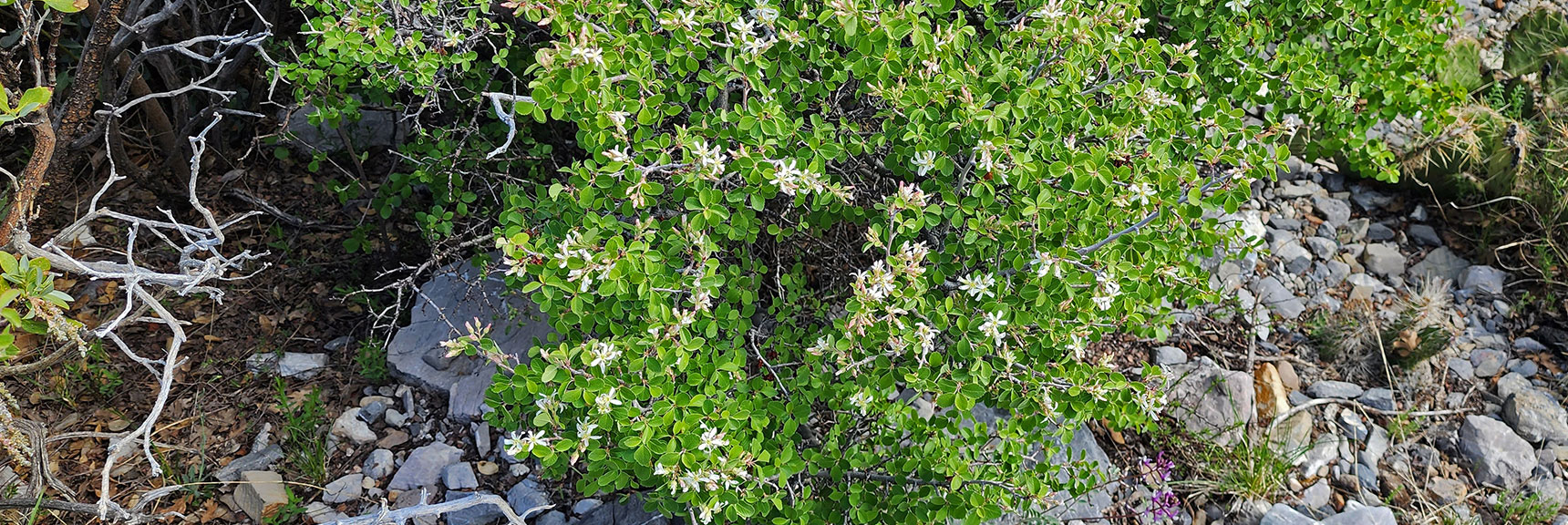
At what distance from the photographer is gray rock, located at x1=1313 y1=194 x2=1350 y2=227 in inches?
158

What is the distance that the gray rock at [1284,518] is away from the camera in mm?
2840

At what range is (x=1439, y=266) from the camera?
3867mm

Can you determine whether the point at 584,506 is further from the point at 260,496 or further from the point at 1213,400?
the point at 1213,400

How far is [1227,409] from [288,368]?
308 cm

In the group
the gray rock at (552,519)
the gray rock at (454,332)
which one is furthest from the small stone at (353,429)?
the gray rock at (552,519)

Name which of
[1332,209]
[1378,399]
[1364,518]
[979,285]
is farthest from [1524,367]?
[979,285]

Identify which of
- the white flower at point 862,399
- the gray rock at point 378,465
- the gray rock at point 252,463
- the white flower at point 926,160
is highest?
the white flower at point 926,160

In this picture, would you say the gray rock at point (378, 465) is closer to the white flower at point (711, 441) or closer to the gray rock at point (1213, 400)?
the white flower at point (711, 441)

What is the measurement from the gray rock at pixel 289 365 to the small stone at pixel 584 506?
3.34ft

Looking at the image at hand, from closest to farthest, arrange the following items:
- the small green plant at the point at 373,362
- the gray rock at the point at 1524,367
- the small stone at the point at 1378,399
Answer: the small green plant at the point at 373,362 < the small stone at the point at 1378,399 < the gray rock at the point at 1524,367

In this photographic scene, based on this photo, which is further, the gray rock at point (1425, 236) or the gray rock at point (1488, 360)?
the gray rock at point (1425, 236)

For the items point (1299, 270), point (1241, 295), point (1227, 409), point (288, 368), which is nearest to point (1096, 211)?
point (1227, 409)

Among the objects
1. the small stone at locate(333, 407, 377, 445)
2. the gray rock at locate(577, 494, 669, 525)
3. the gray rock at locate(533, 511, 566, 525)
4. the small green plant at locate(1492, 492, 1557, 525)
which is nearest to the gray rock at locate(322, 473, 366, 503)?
the small stone at locate(333, 407, 377, 445)

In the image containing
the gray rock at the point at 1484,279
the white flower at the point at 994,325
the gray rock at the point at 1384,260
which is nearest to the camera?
the white flower at the point at 994,325
